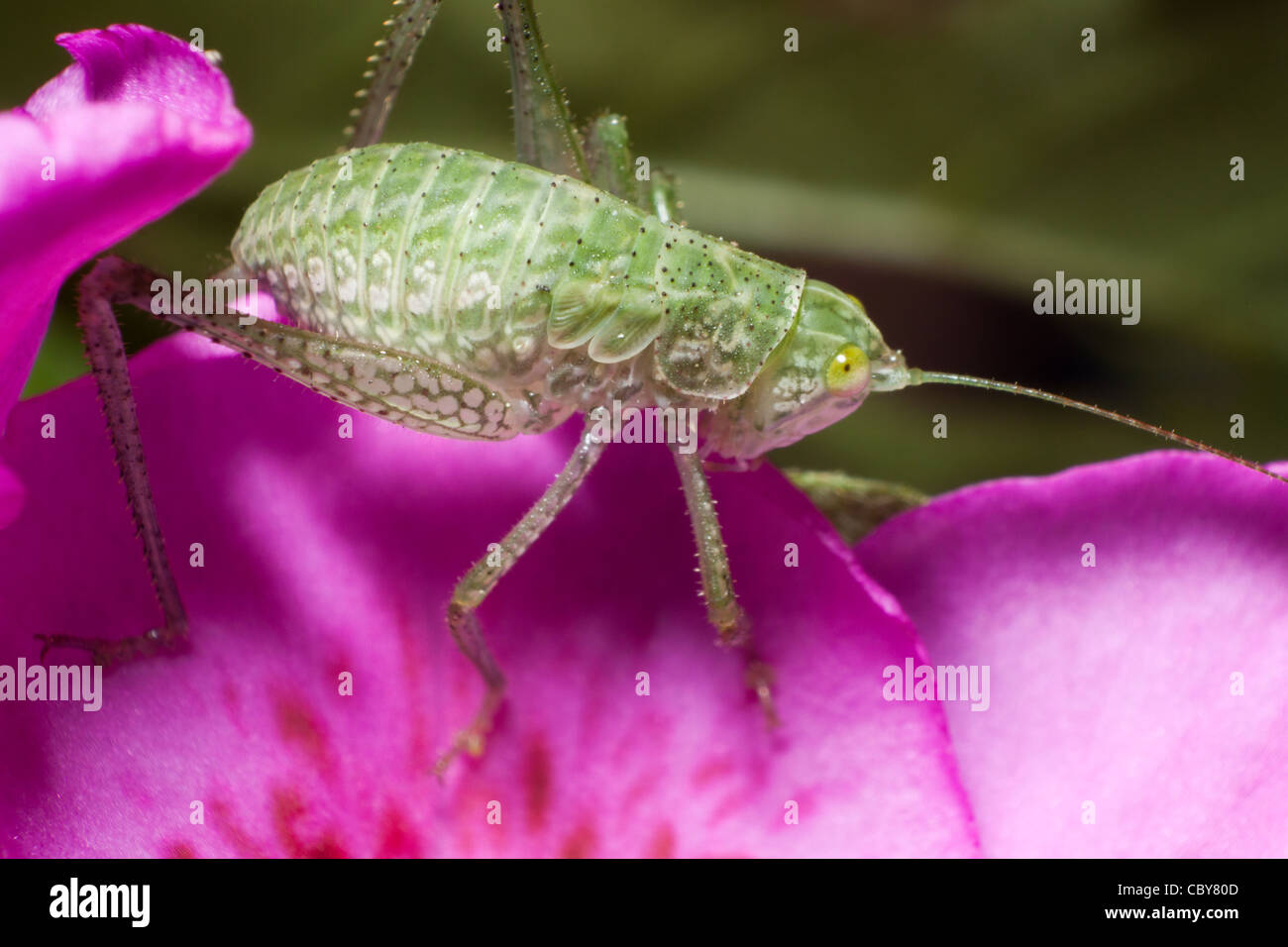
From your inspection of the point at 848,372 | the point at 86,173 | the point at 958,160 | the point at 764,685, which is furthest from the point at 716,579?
the point at 958,160

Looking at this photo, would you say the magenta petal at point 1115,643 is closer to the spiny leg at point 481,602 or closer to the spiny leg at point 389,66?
the spiny leg at point 481,602

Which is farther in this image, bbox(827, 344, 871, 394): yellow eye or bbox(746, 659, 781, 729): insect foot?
bbox(827, 344, 871, 394): yellow eye

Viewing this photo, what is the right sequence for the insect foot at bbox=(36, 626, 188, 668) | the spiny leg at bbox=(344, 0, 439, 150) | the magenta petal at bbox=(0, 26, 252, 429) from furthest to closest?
the spiny leg at bbox=(344, 0, 439, 150)
the insect foot at bbox=(36, 626, 188, 668)
the magenta petal at bbox=(0, 26, 252, 429)

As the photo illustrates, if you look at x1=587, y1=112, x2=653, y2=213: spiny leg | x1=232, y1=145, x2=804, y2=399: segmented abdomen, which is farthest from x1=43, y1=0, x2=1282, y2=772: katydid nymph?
x1=587, y1=112, x2=653, y2=213: spiny leg

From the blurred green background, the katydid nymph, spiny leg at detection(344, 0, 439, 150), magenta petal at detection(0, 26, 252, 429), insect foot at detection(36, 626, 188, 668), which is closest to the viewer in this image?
magenta petal at detection(0, 26, 252, 429)

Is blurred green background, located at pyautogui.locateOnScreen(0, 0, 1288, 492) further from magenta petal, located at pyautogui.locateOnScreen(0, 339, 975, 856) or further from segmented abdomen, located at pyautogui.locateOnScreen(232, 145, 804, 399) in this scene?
magenta petal, located at pyautogui.locateOnScreen(0, 339, 975, 856)

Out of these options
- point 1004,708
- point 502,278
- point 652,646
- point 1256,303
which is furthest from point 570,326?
point 1256,303

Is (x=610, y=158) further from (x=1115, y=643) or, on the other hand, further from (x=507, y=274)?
(x=1115, y=643)
